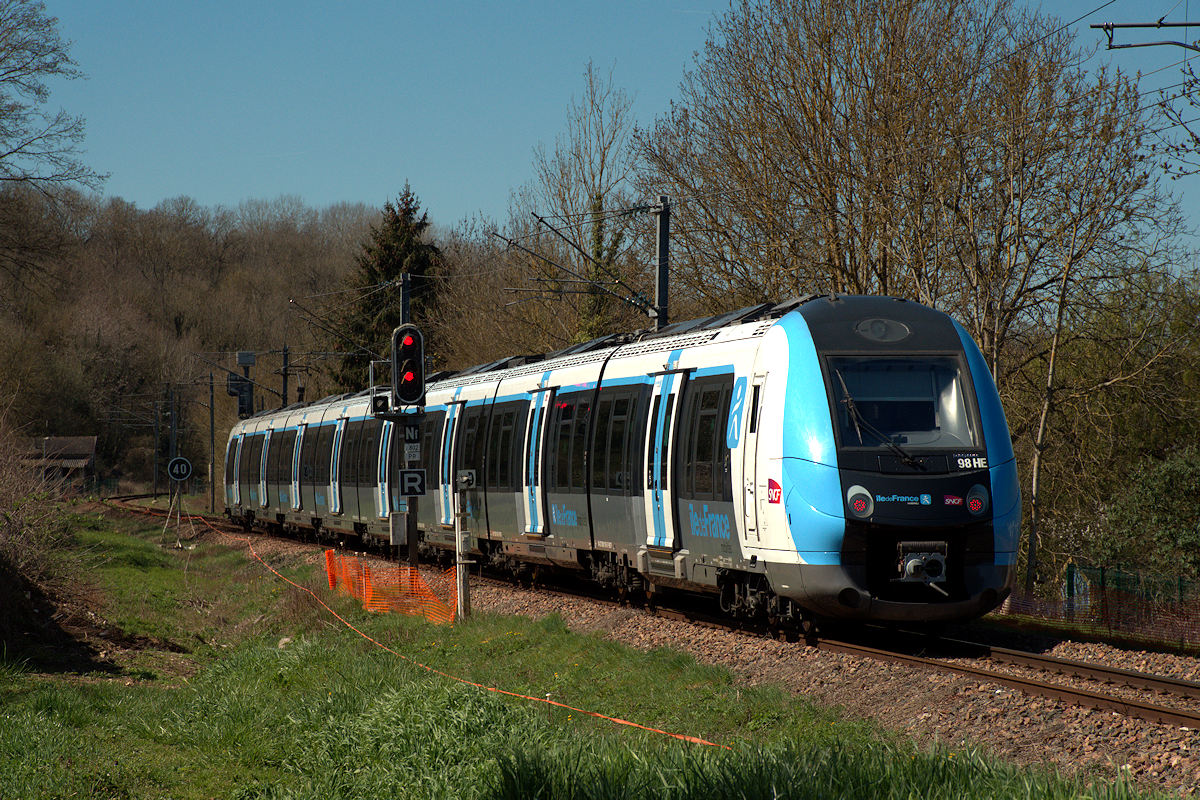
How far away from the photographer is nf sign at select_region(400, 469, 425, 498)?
1716 cm

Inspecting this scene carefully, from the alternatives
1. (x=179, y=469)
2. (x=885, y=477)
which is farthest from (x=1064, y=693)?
(x=179, y=469)

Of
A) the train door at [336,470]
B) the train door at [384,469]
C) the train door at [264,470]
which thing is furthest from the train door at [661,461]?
the train door at [264,470]

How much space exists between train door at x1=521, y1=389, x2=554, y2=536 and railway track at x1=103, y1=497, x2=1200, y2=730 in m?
5.30

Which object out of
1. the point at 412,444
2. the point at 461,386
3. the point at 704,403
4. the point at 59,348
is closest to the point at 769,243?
the point at 461,386

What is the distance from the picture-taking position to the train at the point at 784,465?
35.3 ft

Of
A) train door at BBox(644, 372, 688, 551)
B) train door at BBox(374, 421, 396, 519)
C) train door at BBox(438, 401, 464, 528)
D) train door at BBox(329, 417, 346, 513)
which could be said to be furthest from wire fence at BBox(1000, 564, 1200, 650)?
train door at BBox(329, 417, 346, 513)

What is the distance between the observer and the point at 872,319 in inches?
462

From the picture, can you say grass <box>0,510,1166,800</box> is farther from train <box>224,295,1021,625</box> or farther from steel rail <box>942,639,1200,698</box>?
steel rail <box>942,639,1200,698</box>

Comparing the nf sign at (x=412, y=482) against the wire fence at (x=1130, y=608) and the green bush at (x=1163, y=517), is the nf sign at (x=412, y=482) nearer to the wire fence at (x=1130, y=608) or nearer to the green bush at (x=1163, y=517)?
the wire fence at (x=1130, y=608)

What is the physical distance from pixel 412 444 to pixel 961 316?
11.1 meters

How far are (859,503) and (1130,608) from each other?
7.42m

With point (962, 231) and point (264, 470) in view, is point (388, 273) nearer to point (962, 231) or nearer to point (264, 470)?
point (264, 470)

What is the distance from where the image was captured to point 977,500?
427 inches

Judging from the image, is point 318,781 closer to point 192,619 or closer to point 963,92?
point 192,619
